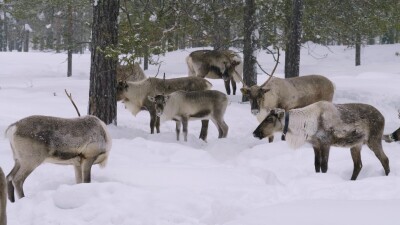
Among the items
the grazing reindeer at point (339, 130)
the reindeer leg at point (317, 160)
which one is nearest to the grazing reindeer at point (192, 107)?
the grazing reindeer at point (339, 130)

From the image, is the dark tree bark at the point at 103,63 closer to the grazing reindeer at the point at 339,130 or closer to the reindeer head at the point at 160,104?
the reindeer head at the point at 160,104

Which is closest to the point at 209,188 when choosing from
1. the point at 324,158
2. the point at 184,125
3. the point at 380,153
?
the point at 324,158

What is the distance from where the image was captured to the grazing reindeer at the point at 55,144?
6027 millimetres

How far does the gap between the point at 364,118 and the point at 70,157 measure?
4.15 m

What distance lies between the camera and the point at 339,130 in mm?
7410

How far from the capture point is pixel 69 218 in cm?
507

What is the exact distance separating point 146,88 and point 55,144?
615cm

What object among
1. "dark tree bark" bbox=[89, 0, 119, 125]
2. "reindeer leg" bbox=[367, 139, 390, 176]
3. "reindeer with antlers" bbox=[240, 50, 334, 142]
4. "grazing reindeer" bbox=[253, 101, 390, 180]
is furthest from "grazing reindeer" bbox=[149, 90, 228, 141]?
"reindeer leg" bbox=[367, 139, 390, 176]

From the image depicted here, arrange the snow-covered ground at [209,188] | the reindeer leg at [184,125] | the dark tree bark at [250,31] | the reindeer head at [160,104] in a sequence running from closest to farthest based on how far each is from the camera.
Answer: the snow-covered ground at [209,188], the reindeer leg at [184,125], the reindeer head at [160,104], the dark tree bark at [250,31]

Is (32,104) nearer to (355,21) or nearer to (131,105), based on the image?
(131,105)

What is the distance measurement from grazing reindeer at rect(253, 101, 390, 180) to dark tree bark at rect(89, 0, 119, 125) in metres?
3.74

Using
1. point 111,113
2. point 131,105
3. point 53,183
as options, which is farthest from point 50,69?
point 53,183

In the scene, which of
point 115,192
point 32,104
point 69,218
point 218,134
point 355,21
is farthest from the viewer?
point 355,21

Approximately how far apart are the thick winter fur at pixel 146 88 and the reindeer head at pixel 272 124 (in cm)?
428
